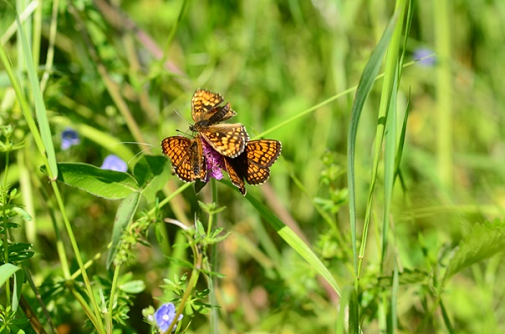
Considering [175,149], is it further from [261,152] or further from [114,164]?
[114,164]

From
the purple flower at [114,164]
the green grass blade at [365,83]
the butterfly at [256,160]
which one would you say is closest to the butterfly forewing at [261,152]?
the butterfly at [256,160]

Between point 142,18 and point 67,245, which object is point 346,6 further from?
point 67,245

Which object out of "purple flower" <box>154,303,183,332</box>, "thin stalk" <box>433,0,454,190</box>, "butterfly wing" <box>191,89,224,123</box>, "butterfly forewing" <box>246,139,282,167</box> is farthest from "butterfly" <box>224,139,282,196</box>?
"thin stalk" <box>433,0,454,190</box>

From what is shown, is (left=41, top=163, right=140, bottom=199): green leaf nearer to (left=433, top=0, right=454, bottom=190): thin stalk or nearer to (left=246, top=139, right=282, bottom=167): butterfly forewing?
(left=246, top=139, right=282, bottom=167): butterfly forewing

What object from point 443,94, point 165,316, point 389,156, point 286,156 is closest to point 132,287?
point 165,316

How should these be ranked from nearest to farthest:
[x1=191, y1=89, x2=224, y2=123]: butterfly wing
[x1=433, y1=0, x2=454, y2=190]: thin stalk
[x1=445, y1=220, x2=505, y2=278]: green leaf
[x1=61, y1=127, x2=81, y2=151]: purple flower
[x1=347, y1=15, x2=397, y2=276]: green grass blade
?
[x1=347, y1=15, x2=397, y2=276]: green grass blade < [x1=445, y1=220, x2=505, y2=278]: green leaf < [x1=191, y1=89, x2=224, y2=123]: butterfly wing < [x1=61, y1=127, x2=81, y2=151]: purple flower < [x1=433, y1=0, x2=454, y2=190]: thin stalk

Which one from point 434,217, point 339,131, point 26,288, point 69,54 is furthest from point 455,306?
point 69,54
